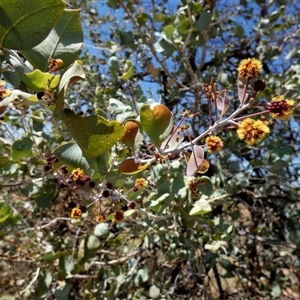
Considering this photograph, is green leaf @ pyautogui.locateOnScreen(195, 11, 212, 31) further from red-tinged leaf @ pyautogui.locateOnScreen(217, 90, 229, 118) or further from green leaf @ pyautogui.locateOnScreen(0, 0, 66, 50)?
green leaf @ pyautogui.locateOnScreen(0, 0, 66, 50)

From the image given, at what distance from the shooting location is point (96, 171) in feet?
2.47

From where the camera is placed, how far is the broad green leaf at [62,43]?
2.13 ft

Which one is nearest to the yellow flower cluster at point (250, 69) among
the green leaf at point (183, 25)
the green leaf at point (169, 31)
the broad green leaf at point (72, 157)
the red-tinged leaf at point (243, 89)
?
→ the red-tinged leaf at point (243, 89)

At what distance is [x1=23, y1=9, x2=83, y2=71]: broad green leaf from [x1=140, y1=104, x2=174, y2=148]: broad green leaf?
0.17 m

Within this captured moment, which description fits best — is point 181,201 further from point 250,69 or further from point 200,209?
point 250,69

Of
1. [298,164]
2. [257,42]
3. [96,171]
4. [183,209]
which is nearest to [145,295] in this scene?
[183,209]

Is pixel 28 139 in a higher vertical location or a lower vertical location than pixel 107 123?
lower

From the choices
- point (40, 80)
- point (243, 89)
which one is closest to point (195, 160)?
point (243, 89)

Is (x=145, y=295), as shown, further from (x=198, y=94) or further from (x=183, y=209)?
(x=198, y=94)

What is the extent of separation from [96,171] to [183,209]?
21.2 inches

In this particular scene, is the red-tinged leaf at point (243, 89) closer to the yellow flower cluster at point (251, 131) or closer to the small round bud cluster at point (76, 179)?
the yellow flower cluster at point (251, 131)

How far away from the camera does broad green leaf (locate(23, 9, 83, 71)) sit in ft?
2.13

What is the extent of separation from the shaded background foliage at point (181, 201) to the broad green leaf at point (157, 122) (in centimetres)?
45

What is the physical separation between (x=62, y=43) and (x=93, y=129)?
171 mm
